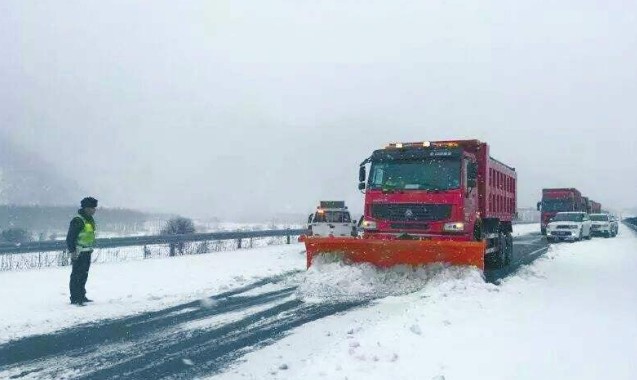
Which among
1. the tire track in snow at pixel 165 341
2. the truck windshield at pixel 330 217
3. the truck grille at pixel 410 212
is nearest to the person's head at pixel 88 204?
the tire track in snow at pixel 165 341

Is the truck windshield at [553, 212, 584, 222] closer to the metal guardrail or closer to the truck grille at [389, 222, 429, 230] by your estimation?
the metal guardrail

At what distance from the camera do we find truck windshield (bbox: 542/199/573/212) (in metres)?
32.2

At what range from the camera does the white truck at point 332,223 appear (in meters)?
18.6

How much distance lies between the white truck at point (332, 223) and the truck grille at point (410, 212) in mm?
7413

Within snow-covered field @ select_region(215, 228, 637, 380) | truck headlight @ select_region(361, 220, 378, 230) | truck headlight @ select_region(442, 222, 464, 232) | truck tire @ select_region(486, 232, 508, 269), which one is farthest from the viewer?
truck tire @ select_region(486, 232, 508, 269)

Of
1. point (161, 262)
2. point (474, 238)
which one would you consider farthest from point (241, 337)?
point (161, 262)

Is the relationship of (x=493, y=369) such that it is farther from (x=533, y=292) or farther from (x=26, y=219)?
(x=26, y=219)

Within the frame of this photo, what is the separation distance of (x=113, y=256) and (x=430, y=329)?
17.0 m

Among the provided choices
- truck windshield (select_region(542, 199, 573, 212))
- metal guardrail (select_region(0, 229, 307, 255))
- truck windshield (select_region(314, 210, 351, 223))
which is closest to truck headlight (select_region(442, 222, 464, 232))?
truck windshield (select_region(314, 210, 351, 223))

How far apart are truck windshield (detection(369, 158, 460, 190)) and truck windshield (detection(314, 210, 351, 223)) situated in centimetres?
737

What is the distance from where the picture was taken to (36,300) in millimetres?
9094

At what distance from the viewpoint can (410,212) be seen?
10859 mm

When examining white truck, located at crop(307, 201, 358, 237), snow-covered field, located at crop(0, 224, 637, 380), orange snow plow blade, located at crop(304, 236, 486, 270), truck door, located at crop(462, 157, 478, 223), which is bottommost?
snow-covered field, located at crop(0, 224, 637, 380)

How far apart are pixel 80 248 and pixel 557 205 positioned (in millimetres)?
30895
